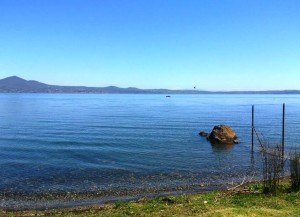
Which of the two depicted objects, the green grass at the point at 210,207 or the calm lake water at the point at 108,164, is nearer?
the green grass at the point at 210,207

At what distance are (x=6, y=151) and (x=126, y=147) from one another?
12.1m

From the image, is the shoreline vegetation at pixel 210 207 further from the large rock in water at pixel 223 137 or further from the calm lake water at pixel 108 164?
the large rock in water at pixel 223 137

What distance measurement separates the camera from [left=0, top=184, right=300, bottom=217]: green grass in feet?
52.2

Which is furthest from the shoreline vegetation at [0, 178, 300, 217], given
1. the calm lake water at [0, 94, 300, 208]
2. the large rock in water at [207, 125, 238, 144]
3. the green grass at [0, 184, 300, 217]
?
the large rock in water at [207, 125, 238, 144]

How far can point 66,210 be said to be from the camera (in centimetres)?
1930

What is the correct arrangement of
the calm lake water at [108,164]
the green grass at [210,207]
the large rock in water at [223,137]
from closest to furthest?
the green grass at [210,207], the calm lake water at [108,164], the large rock in water at [223,137]

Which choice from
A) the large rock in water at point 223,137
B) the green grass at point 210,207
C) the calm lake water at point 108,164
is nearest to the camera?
the green grass at point 210,207

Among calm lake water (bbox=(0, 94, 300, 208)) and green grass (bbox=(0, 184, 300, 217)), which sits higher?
green grass (bbox=(0, 184, 300, 217))

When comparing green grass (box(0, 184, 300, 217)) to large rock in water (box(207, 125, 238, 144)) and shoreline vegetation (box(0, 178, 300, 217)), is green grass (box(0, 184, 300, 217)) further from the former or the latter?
large rock in water (box(207, 125, 238, 144))

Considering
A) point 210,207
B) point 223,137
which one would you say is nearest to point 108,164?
point 210,207

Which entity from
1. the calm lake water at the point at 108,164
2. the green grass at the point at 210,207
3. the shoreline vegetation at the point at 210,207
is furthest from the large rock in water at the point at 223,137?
the green grass at the point at 210,207

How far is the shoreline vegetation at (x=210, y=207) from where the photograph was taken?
1591cm

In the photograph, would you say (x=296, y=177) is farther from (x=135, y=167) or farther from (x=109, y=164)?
(x=109, y=164)

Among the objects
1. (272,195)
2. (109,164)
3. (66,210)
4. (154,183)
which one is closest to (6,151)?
(109,164)
